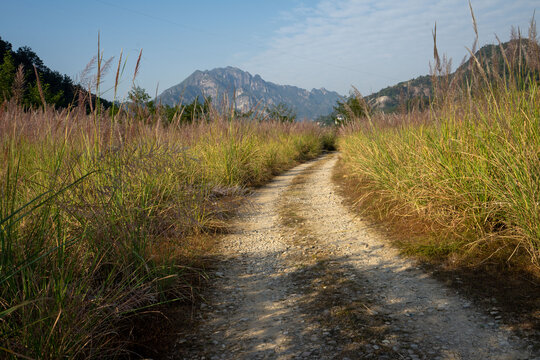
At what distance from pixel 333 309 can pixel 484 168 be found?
1972 mm

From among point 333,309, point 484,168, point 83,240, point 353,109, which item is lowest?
point 333,309

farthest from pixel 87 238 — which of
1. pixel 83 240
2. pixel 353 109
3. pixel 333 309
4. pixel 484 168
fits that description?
pixel 353 109

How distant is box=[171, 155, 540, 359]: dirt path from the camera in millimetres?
1851

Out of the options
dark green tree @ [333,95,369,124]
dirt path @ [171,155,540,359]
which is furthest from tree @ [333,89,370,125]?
dirt path @ [171,155,540,359]

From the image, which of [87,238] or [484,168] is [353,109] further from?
[87,238]

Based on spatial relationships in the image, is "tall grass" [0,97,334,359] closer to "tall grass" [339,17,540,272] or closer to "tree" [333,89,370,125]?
"tall grass" [339,17,540,272]

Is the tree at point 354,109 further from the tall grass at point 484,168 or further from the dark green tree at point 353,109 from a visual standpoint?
the tall grass at point 484,168

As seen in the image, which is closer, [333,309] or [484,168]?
[333,309]

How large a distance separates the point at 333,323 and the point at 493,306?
108cm

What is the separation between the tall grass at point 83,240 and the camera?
4.92 feet

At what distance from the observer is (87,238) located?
2223 millimetres

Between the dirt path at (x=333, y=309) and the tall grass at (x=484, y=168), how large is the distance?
63cm

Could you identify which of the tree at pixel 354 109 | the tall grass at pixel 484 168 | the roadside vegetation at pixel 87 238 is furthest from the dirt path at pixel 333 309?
the tree at pixel 354 109

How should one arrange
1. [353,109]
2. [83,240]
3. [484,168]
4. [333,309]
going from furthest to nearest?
[353,109], [484,168], [333,309], [83,240]
